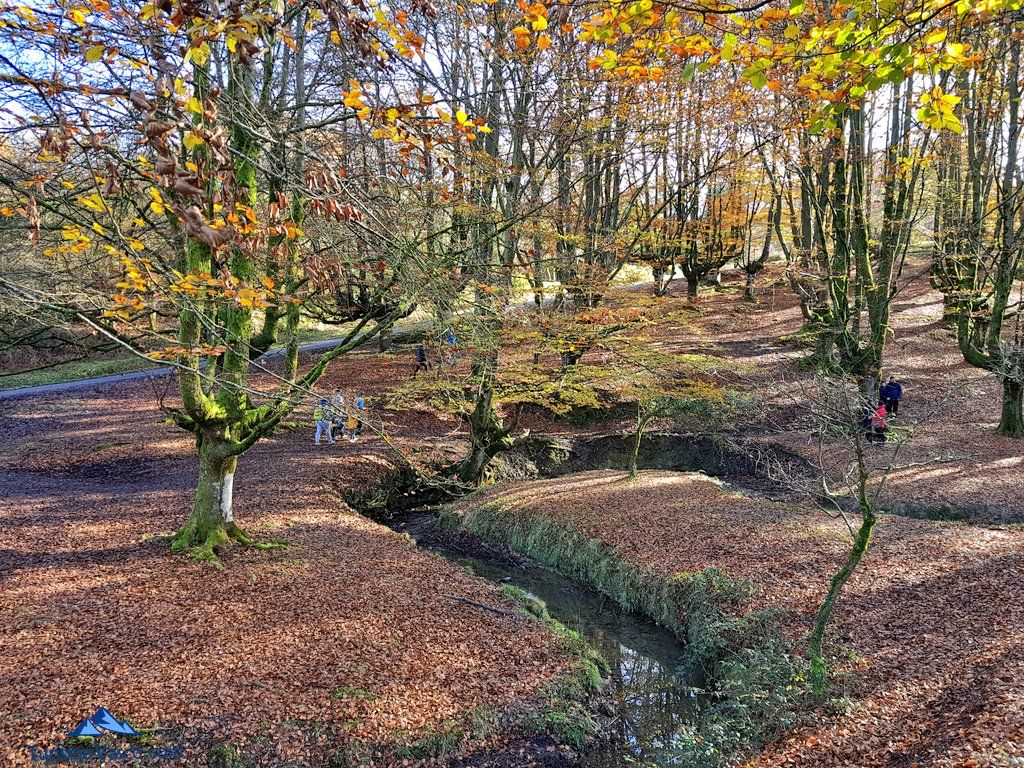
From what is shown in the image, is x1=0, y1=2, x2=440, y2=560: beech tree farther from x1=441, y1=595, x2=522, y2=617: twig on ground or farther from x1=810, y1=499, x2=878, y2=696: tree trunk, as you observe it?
x1=810, y1=499, x2=878, y2=696: tree trunk

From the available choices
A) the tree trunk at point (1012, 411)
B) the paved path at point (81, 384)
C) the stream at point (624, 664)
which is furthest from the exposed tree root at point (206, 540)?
the tree trunk at point (1012, 411)

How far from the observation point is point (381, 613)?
24.9 ft

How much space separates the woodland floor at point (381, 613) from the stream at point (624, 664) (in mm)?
869

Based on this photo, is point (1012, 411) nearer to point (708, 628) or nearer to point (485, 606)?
point (708, 628)

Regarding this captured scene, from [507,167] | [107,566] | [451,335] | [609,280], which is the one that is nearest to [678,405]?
[609,280]

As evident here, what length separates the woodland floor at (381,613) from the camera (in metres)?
5.36

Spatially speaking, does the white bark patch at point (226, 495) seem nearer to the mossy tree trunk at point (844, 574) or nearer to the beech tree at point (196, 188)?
the beech tree at point (196, 188)

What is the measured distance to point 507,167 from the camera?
11953mm

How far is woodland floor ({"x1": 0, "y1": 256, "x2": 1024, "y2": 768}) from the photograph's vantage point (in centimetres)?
536

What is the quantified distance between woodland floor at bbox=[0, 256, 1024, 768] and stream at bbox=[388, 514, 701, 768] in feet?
2.85

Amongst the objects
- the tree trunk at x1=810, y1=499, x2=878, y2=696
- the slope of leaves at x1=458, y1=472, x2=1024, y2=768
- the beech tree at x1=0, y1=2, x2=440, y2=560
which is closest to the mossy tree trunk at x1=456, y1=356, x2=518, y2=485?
the slope of leaves at x1=458, y1=472, x2=1024, y2=768

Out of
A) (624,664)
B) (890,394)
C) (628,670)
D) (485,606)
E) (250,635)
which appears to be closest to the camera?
(250,635)

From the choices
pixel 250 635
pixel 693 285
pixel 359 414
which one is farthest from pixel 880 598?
pixel 693 285

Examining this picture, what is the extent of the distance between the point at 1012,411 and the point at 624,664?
39.4 ft
